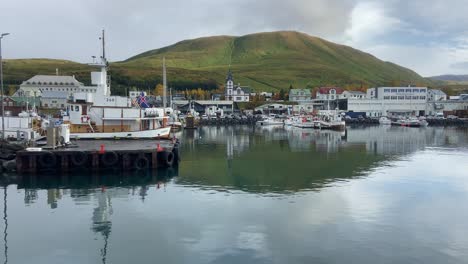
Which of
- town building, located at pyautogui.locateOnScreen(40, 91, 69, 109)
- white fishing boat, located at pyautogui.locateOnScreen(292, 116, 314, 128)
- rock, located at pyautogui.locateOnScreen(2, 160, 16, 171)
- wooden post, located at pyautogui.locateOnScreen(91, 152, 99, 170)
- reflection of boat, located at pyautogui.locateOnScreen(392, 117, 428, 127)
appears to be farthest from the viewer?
reflection of boat, located at pyautogui.locateOnScreen(392, 117, 428, 127)

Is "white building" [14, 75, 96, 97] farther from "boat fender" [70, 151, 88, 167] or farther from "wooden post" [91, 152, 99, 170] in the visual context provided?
"wooden post" [91, 152, 99, 170]

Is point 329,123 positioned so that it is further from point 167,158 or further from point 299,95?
A: point 167,158

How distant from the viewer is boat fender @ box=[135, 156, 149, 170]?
3684 cm

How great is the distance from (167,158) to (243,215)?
1546cm

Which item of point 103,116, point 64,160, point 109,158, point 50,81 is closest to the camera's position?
point 64,160

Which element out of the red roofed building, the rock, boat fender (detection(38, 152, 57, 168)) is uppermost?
the red roofed building

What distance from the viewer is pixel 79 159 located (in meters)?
35.7

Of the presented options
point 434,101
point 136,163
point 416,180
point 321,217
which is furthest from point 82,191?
point 434,101

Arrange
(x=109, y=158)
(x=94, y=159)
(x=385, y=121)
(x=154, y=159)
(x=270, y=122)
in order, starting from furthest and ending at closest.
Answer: (x=385, y=121)
(x=270, y=122)
(x=154, y=159)
(x=109, y=158)
(x=94, y=159)

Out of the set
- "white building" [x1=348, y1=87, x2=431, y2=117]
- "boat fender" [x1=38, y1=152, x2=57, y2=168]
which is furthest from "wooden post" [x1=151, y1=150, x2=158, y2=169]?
"white building" [x1=348, y1=87, x2=431, y2=117]

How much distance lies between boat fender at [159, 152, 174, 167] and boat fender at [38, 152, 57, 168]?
8.77 m

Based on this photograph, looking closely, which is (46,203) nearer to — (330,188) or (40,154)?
(40,154)

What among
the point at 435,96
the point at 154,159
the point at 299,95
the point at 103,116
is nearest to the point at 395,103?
the point at 435,96

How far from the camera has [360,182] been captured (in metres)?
34.2
